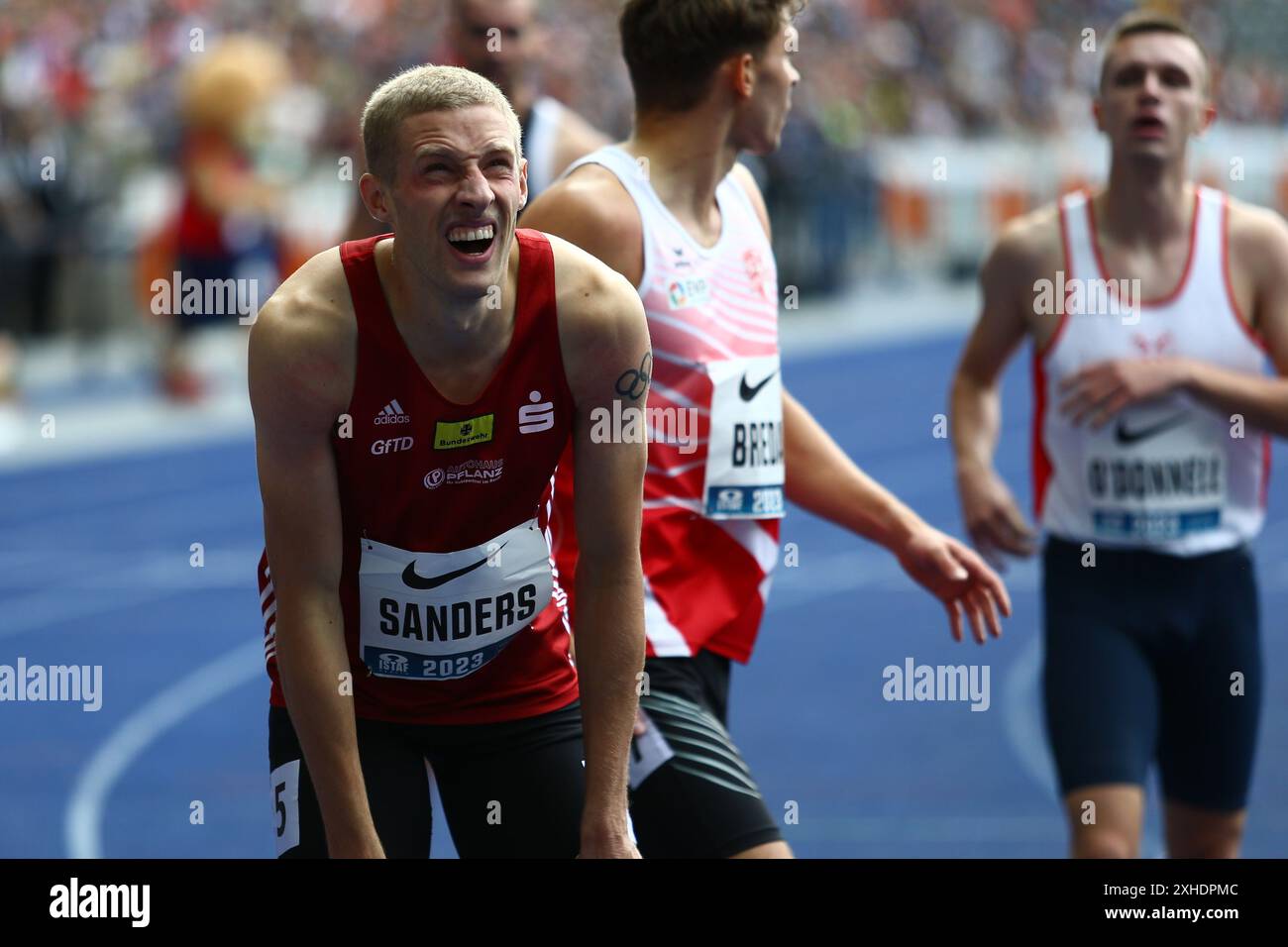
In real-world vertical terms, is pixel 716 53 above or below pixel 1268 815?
above

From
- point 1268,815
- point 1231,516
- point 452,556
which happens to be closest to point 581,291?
point 452,556

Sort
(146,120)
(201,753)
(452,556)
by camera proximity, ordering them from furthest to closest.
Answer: (146,120) → (201,753) → (452,556)

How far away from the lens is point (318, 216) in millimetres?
21188

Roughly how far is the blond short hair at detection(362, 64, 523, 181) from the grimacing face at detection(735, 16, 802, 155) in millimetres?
1117

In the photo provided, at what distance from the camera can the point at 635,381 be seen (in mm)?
3400

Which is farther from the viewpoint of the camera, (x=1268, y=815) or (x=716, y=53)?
(x=1268, y=815)

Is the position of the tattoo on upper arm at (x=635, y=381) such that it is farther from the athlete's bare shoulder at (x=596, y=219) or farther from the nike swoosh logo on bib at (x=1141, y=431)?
the nike swoosh logo on bib at (x=1141, y=431)

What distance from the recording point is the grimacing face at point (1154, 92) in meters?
5.09

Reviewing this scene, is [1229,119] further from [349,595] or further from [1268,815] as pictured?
[349,595]

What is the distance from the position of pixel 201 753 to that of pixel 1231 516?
4.56 meters
